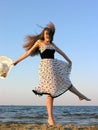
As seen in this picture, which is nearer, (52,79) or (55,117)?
(52,79)

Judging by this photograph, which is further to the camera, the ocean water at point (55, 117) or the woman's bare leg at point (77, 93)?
the ocean water at point (55, 117)

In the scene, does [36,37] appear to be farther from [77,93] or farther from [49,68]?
[77,93]

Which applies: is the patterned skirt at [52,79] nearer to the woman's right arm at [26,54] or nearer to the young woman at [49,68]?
the young woman at [49,68]

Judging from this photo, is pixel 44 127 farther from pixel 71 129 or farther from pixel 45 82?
pixel 45 82

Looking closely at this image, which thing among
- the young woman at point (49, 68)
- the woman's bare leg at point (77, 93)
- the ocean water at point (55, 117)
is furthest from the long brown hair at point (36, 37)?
the ocean water at point (55, 117)

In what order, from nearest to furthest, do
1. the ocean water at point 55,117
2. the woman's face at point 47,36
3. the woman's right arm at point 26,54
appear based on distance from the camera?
the woman's right arm at point 26,54
the woman's face at point 47,36
the ocean water at point 55,117

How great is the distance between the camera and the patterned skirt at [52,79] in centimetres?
796

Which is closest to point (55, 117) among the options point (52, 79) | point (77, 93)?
point (77, 93)

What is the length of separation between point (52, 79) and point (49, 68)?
0.25 metres

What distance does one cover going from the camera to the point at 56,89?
8008 millimetres

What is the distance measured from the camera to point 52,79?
7977mm

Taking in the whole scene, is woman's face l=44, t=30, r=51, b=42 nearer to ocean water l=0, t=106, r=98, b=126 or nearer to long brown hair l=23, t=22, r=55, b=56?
long brown hair l=23, t=22, r=55, b=56

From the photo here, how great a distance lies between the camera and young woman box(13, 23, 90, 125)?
26.2 ft

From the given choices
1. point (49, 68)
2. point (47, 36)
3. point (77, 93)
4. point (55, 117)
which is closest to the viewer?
point (49, 68)
